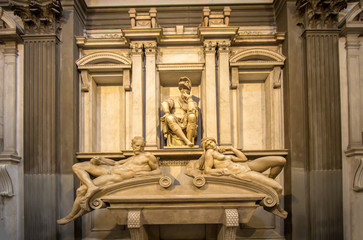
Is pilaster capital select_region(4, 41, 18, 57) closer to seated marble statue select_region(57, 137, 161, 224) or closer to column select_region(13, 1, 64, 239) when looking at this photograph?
column select_region(13, 1, 64, 239)

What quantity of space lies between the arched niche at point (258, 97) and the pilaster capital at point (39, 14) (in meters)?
3.97

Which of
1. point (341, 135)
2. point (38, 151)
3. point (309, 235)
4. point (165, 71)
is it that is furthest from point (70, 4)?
point (309, 235)

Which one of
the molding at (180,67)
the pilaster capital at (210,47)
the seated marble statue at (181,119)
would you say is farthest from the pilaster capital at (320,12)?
the seated marble statue at (181,119)

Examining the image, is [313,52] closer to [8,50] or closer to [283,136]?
[283,136]

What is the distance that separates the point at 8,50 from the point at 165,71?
11.4 feet

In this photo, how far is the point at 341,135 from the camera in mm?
8102

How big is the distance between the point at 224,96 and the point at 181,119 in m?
1.09

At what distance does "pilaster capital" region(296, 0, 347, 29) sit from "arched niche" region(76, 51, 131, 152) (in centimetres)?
400

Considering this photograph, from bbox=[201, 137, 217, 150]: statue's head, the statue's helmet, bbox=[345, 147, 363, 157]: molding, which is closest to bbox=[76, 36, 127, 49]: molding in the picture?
the statue's helmet

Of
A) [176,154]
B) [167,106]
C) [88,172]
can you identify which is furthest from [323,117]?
[88,172]

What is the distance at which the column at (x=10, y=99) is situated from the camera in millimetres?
8297

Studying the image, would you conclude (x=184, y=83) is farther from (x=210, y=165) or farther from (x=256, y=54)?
(x=210, y=165)

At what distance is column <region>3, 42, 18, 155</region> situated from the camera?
27.2 feet

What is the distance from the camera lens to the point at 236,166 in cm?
733
